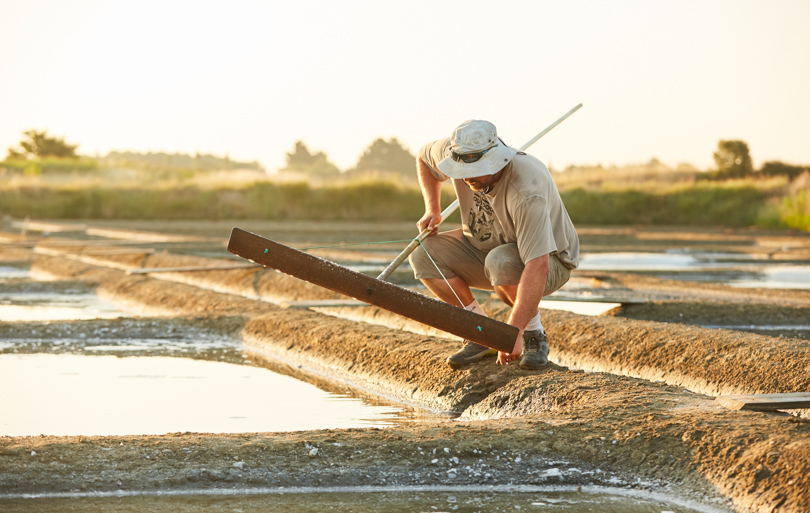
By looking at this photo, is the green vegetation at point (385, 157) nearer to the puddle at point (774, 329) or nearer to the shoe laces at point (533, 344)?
the puddle at point (774, 329)

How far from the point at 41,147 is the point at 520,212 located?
51438mm

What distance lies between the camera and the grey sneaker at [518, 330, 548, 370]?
3961mm

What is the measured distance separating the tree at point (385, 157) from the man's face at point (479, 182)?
65950 mm

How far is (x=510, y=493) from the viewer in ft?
9.12

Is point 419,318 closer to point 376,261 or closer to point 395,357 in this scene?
point 395,357

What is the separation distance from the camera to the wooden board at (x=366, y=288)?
3512mm

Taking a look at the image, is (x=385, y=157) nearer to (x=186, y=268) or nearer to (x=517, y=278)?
(x=186, y=268)

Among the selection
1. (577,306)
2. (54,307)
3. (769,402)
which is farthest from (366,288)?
(54,307)

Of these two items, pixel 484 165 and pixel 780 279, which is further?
pixel 780 279

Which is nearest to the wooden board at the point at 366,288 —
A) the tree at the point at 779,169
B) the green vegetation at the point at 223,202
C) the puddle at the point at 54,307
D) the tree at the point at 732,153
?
the puddle at the point at 54,307

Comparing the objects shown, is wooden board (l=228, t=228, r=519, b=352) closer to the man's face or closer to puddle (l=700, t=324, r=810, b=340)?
the man's face

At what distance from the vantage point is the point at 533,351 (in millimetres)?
3975

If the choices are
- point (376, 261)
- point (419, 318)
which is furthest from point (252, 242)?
point (376, 261)

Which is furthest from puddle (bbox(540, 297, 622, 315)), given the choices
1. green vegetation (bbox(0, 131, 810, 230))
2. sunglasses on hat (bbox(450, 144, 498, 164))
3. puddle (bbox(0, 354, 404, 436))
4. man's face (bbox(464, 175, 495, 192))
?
green vegetation (bbox(0, 131, 810, 230))
